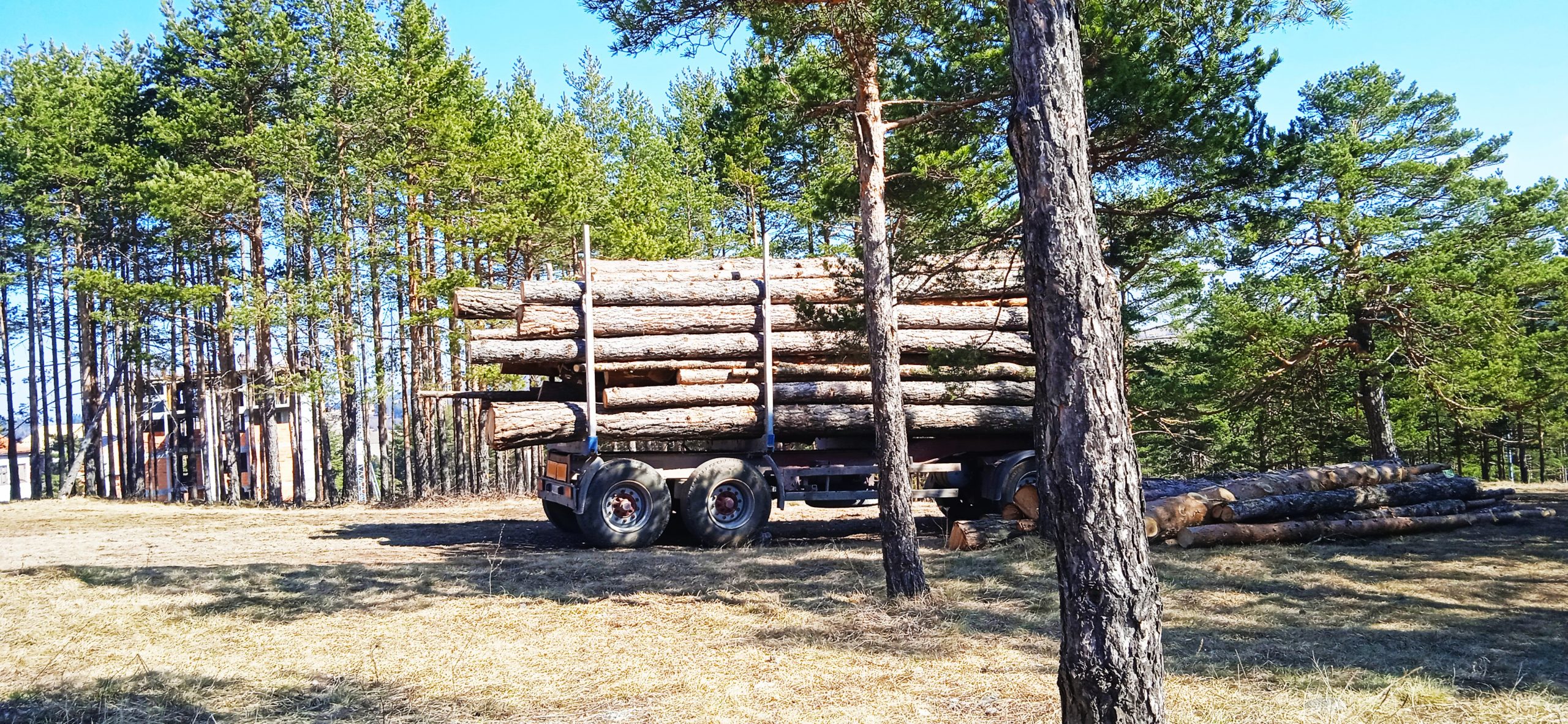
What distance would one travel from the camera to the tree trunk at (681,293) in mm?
11828

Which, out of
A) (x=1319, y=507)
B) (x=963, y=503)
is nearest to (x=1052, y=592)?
(x=1319, y=507)

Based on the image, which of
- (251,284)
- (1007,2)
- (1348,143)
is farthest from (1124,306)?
(251,284)

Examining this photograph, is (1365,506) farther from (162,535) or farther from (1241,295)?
(162,535)

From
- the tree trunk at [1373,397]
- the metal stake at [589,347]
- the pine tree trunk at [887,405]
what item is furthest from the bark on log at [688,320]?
the tree trunk at [1373,397]

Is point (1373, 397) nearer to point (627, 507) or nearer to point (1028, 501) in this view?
point (1028, 501)

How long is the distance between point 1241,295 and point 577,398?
11532 millimetres

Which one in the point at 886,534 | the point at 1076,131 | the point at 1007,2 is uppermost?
the point at 1007,2

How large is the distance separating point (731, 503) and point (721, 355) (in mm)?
1827

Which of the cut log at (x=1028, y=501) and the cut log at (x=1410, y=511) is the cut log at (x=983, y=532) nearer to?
the cut log at (x=1028, y=501)

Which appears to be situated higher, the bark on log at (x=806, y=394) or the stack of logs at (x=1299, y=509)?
the bark on log at (x=806, y=394)

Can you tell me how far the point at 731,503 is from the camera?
11859 millimetres

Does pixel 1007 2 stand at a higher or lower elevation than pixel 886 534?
higher

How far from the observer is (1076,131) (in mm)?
4000

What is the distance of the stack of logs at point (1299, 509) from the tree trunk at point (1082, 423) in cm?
688
